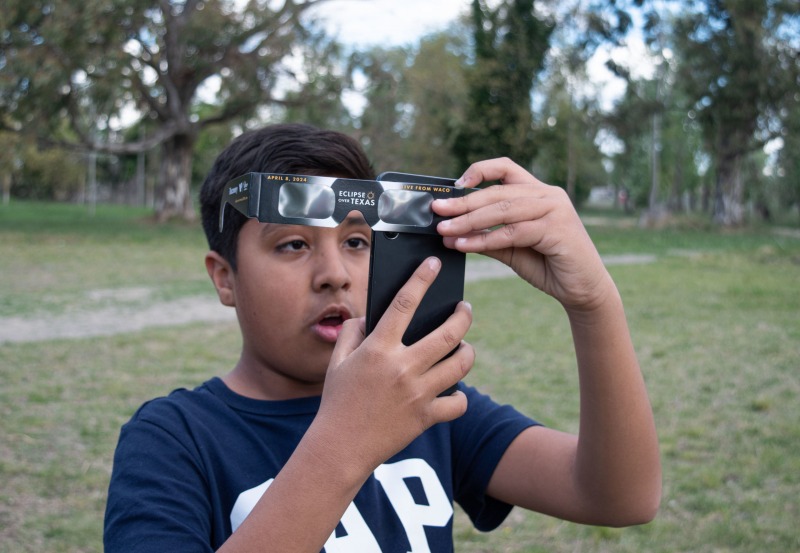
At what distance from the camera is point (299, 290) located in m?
1.45

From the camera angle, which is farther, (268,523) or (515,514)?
(515,514)

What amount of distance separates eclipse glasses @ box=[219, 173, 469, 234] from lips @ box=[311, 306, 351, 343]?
32cm

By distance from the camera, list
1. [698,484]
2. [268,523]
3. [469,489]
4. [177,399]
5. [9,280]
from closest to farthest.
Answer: [268,523]
[177,399]
[469,489]
[698,484]
[9,280]

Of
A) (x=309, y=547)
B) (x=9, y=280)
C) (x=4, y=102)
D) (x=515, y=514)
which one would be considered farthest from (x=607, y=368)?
(x=4, y=102)

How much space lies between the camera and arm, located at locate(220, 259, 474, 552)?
1.08m

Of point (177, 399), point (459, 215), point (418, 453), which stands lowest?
point (418, 453)

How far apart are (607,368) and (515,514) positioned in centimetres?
233

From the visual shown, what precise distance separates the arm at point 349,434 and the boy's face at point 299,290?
0.35 metres

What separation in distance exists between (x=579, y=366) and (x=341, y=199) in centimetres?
57

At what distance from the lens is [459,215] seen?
46.5 inches

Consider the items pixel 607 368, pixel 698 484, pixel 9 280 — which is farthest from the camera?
pixel 9 280

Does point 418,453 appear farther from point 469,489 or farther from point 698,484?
point 698,484

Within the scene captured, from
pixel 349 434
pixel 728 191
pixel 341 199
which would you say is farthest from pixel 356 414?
pixel 728 191

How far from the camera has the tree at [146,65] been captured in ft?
61.8
